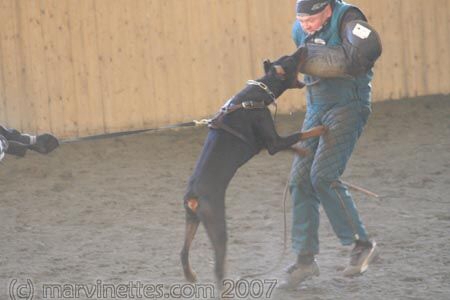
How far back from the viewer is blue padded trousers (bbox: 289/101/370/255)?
4.22 meters

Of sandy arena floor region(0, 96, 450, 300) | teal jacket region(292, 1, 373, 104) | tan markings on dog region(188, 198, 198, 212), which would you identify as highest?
teal jacket region(292, 1, 373, 104)

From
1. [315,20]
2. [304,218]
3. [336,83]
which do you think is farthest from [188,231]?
[315,20]

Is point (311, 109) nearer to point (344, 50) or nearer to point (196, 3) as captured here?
point (344, 50)

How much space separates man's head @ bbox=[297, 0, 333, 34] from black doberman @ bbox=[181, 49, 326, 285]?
164mm

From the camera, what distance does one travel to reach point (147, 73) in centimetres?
916

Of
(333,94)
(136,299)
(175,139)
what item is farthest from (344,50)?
(175,139)

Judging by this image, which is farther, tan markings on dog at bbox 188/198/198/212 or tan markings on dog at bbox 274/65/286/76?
tan markings on dog at bbox 274/65/286/76

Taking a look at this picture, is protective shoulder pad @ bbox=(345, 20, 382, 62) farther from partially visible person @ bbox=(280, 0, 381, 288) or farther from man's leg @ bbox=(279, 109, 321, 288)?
man's leg @ bbox=(279, 109, 321, 288)

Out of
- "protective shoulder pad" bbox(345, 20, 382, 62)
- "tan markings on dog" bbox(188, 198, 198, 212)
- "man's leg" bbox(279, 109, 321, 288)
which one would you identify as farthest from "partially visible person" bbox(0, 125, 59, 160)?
"protective shoulder pad" bbox(345, 20, 382, 62)

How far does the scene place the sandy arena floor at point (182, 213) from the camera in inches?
177

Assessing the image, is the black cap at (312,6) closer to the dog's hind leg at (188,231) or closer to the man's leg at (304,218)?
the man's leg at (304,218)

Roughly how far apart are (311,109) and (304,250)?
78 centimetres

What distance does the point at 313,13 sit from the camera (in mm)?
4152

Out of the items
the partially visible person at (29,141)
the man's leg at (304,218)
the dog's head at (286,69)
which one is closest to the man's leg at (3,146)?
the partially visible person at (29,141)
